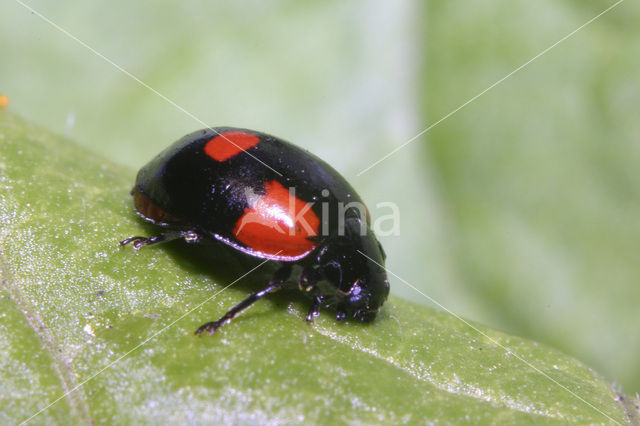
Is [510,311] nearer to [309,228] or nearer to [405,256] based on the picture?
[405,256]

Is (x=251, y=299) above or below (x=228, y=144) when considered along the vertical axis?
below

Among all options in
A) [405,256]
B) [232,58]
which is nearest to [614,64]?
[405,256]

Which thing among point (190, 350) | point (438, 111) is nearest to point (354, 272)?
point (190, 350)

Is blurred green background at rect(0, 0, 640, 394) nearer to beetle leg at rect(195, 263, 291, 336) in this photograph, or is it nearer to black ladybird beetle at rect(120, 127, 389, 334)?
black ladybird beetle at rect(120, 127, 389, 334)

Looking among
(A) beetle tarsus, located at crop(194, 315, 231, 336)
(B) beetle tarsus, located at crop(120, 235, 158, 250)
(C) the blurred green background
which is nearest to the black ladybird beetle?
(B) beetle tarsus, located at crop(120, 235, 158, 250)

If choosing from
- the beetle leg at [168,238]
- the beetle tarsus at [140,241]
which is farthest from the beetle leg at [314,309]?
the beetle tarsus at [140,241]

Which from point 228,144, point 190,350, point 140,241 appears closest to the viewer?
point 190,350

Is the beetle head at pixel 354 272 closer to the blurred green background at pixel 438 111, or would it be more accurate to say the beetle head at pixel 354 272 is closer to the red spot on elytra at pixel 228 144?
the red spot on elytra at pixel 228 144

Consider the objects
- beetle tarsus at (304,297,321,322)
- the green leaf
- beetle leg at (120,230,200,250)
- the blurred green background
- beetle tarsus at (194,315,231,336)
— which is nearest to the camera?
the green leaf

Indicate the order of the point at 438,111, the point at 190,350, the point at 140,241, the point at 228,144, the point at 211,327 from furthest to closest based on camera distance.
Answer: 1. the point at 438,111
2. the point at 228,144
3. the point at 140,241
4. the point at 211,327
5. the point at 190,350

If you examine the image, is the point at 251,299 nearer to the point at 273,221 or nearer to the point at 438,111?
the point at 273,221
